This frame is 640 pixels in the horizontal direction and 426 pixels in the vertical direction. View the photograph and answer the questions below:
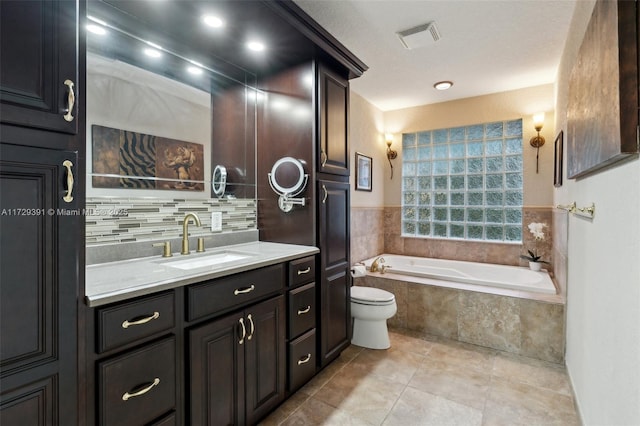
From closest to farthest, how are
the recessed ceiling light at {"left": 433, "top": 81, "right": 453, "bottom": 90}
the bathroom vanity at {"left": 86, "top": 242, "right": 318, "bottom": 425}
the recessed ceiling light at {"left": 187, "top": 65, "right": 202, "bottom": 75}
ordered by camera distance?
the bathroom vanity at {"left": 86, "top": 242, "right": 318, "bottom": 425} → the recessed ceiling light at {"left": 187, "top": 65, "right": 202, "bottom": 75} → the recessed ceiling light at {"left": 433, "top": 81, "right": 453, "bottom": 90}

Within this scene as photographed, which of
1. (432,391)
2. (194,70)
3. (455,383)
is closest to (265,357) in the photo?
(432,391)

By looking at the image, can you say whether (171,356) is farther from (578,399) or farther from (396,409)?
(578,399)

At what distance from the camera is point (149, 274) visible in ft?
4.21

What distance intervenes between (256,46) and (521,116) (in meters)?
2.95

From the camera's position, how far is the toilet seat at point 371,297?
2.50 meters

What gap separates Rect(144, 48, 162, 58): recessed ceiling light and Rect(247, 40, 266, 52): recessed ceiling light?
20.8 inches

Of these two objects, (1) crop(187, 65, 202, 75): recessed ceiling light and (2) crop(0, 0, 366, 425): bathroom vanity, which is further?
(1) crop(187, 65, 202, 75): recessed ceiling light

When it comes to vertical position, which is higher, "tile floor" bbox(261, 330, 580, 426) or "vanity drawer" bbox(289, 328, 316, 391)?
Result: "vanity drawer" bbox(289, 328, 316, 391)

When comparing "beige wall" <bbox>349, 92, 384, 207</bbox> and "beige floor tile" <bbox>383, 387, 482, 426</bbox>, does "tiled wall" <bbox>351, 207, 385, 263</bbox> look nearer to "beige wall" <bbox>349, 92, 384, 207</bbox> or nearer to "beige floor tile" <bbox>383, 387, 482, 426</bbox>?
"beige wall" <bbox>349, 92, 384, 207</bbox>

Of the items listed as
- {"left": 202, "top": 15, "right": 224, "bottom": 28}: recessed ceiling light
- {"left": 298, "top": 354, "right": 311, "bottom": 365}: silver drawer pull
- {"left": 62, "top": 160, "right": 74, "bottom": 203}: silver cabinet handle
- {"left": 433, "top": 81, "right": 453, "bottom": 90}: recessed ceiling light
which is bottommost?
{"left": 298, "top": 354, "right": 311, "bottom": 365}: silver drawer pull

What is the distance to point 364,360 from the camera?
2.38 meters

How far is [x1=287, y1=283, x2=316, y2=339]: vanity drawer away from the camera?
72.2 inches

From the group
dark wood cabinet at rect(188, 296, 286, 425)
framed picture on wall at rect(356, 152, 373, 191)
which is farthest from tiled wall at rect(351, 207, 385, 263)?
dark wood cabinet at rect(188, 296, 286, 425)

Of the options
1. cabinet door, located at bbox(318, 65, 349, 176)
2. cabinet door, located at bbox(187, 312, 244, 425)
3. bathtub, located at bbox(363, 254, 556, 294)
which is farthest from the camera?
bathtub, located at bbox(363, 254, 556, 294)
